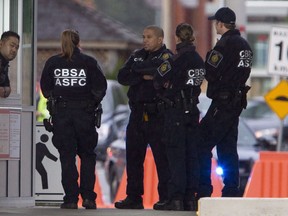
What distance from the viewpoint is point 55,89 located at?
15273 millimetres

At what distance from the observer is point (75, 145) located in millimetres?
15430

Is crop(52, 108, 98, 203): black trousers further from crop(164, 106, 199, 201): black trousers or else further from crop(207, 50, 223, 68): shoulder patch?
crop(207, 50, 223, 68): shoulder patch

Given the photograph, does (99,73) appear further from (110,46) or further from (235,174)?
(110,46)

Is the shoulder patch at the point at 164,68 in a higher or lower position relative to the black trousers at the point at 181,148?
higher

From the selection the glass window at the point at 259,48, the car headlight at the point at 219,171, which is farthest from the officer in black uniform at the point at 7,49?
the glass window at the point at 259,48

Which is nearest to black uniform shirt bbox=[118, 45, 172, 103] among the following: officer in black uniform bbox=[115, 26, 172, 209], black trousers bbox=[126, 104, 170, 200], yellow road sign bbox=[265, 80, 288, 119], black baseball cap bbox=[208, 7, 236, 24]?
officer in black uniform bbox=[115, 26, 172, 209]

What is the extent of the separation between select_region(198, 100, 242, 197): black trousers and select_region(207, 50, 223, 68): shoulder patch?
448 millimetres

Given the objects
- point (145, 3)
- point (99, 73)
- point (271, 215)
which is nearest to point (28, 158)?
point (99, 73)

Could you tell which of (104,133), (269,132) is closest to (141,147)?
(104,133)

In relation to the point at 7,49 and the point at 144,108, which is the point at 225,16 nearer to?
the point at 144,108

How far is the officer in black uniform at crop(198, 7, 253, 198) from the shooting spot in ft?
49.4

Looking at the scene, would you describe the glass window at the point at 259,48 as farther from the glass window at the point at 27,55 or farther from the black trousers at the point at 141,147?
the black trousers at the point at 141,147

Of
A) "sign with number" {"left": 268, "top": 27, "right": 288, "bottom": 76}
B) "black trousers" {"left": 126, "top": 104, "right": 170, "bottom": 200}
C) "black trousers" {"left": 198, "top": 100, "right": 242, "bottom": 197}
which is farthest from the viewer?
"sign with number" {"left": 268, "top": 27, "right": 288, "bottom": 76}

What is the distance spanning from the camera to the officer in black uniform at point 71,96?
15.2 metres
